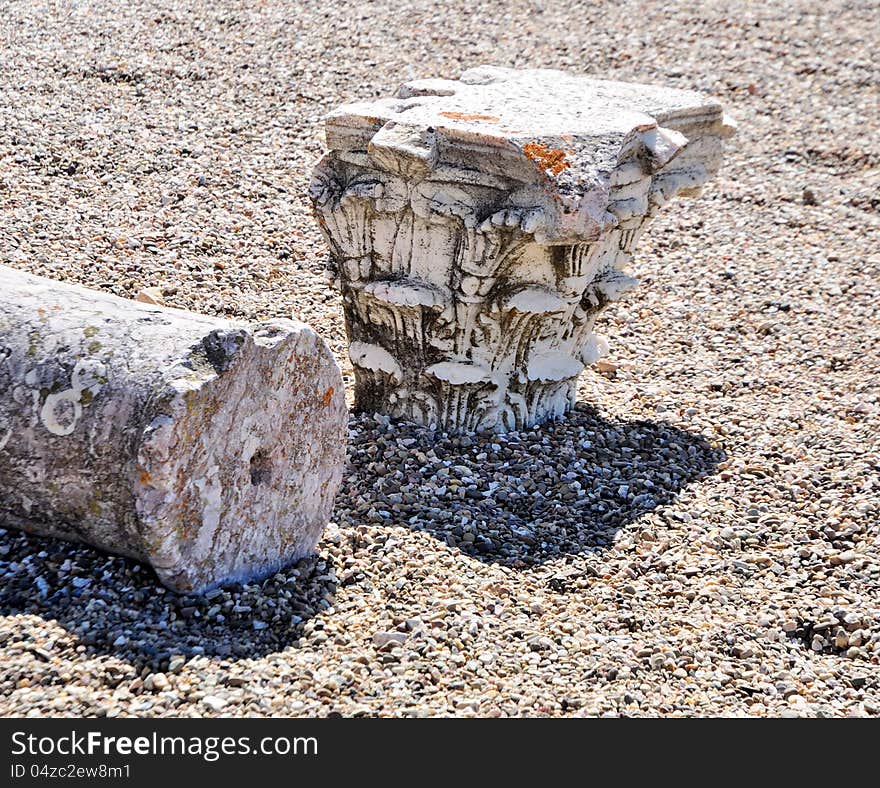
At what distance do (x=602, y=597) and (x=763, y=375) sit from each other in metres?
2.60

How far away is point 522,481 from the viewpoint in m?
5.22

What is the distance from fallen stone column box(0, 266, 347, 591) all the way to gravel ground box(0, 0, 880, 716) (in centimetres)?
17

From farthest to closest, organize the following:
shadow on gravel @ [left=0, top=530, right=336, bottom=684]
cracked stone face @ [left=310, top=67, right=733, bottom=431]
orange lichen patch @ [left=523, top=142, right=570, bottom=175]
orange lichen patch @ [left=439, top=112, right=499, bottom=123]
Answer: orange lichen patch @ [left=439, top=112, right=499, bottom=123] → cracked stone face @ [left=310, top=67, right=733, bottom=431] → orange lichen patch @ [left=523, top=142, right=570, bottom=175] → shadow on gravel @ [left=0, top=530, right=336, bottom=684]

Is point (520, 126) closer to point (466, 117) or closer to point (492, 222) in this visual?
point (466, 117)

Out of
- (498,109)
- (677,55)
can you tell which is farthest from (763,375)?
(677,55)

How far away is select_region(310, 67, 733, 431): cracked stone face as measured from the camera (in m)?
4.84

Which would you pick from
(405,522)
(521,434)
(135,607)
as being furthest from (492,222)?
(135,607)

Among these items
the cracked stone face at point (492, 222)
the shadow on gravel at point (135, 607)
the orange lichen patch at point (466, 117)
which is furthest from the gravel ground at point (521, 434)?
the orange lichen patch at point (466, 117)

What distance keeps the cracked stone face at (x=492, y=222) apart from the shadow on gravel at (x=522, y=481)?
7.4 inches

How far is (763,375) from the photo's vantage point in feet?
21.6

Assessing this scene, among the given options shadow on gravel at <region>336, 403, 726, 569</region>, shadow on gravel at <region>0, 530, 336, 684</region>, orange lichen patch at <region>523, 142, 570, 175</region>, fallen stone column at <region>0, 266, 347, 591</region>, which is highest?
orange lichen patch at <region>523, 142, 570, 175</region>

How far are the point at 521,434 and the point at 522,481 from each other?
42 centimetres

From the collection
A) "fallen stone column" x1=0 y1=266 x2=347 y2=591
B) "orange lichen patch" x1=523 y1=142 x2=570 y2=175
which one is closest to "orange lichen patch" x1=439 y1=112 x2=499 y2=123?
"orange lichen patch" x1=523 y1=142 x2=570 y2=175

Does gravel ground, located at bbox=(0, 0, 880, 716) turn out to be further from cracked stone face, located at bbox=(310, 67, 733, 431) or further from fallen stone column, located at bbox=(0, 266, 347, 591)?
cracked stone face, located at bbox=(310, 67, 733, 431)
